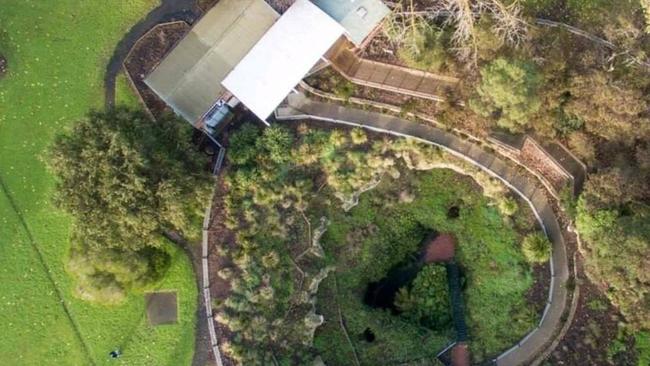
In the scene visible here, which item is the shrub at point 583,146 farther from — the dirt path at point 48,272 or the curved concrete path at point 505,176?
the dirt path at point 48,272

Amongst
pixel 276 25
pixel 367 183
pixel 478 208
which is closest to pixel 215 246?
pixel 367 183

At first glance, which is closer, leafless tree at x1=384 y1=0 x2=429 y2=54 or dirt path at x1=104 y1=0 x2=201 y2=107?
leafless tree at x1=384 y1=0 x2=429 y2=54

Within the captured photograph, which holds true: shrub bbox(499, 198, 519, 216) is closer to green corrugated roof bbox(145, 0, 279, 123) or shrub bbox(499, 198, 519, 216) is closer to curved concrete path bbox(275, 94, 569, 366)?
curved concrete path bbox(275, 94, 569, 366)

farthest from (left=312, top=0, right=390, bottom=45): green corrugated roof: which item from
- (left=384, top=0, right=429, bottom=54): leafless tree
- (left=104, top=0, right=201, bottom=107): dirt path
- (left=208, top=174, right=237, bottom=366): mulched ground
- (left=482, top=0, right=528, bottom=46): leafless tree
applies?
(left=208, top=174, right=237, bottom=366): mulched ground

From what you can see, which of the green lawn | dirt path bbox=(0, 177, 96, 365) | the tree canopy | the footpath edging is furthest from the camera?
the green lawn

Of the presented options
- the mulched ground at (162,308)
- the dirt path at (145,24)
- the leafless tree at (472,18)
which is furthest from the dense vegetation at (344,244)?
the dirt path at (145,24)

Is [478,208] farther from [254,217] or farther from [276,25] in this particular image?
[276,25]
